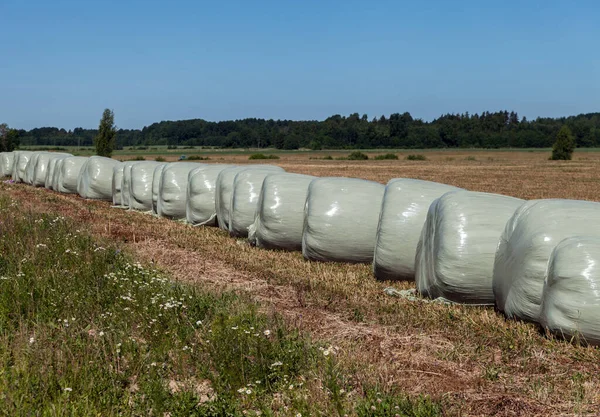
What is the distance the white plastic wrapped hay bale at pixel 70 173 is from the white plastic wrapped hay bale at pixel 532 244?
59.1 feet

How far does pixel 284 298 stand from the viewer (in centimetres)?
732

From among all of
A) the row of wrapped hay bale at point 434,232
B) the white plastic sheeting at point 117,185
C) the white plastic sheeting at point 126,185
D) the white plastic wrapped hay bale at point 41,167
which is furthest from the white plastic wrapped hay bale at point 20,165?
the row of wrapped hay bale at point 434,232

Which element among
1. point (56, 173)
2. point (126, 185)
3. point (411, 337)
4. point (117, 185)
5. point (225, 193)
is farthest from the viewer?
point (56, 173)

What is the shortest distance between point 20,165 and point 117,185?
12.6m

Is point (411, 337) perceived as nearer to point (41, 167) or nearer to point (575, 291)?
point (575, 291)

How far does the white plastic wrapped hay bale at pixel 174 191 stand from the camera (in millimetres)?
15039

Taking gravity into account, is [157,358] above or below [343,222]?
below

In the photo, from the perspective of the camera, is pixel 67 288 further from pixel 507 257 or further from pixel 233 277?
pixel 507 257

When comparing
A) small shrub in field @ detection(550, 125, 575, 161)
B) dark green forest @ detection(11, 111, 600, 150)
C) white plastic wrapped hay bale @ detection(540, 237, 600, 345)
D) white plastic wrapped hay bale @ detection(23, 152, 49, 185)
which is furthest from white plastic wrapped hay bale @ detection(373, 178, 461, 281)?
dark green forest @ detection(11, 111, 600, 150)

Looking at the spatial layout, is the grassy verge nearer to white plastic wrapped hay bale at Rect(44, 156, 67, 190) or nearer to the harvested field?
the harvested field

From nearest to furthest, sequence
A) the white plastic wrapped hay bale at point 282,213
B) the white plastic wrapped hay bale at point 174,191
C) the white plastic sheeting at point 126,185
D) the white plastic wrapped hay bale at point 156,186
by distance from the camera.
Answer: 1. the white plastic wrapped hay bale at point 282,213
2. the white plastic wrapped hay bale at point 174,191
3. the white plastic wrapped hay bale at point 156,186
4. the white plastic sheeting at point 126,185

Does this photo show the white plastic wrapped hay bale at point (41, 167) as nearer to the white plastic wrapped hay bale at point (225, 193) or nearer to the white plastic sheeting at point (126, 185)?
the white plastic sheeting at point (126, 185)

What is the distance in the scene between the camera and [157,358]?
17.3 ft

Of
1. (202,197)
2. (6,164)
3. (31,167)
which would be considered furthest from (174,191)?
(6,164)
